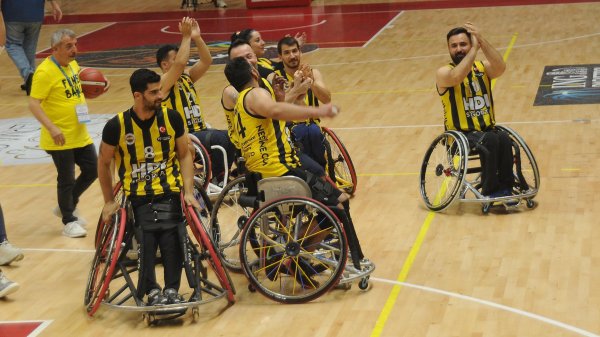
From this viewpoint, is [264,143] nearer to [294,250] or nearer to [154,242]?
[294,250]

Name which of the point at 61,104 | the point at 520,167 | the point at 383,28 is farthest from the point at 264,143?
the point at 383,28

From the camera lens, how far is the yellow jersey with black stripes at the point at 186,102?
28.5ft

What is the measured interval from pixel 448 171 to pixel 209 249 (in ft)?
8.89

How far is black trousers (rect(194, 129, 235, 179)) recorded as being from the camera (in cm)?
898

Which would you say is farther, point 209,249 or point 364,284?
point 364,284

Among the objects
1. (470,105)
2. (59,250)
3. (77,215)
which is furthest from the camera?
(77,215)

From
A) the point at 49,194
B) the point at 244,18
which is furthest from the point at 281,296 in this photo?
the point at 244,18

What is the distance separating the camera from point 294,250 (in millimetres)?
6504

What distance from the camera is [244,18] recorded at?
68.8ft

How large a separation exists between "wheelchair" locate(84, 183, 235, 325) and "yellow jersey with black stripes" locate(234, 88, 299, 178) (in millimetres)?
556

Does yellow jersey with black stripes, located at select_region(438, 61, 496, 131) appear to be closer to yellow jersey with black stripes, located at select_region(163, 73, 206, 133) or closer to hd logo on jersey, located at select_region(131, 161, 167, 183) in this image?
yellow jersey with black stripes, located at select_region(163, 73, 206, 133)

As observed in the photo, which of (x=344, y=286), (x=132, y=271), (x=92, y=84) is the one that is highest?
Result: (x=92, y=84)

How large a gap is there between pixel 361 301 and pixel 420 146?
161 inches

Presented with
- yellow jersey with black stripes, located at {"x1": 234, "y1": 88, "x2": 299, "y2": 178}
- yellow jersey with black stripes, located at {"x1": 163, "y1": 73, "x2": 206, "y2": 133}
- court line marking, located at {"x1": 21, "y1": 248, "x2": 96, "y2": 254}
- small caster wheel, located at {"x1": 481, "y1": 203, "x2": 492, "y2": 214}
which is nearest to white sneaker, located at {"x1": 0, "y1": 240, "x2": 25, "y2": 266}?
court line marking, located at {"x1": 21, "y1": 248, "x2": 96, "y2": 254}
